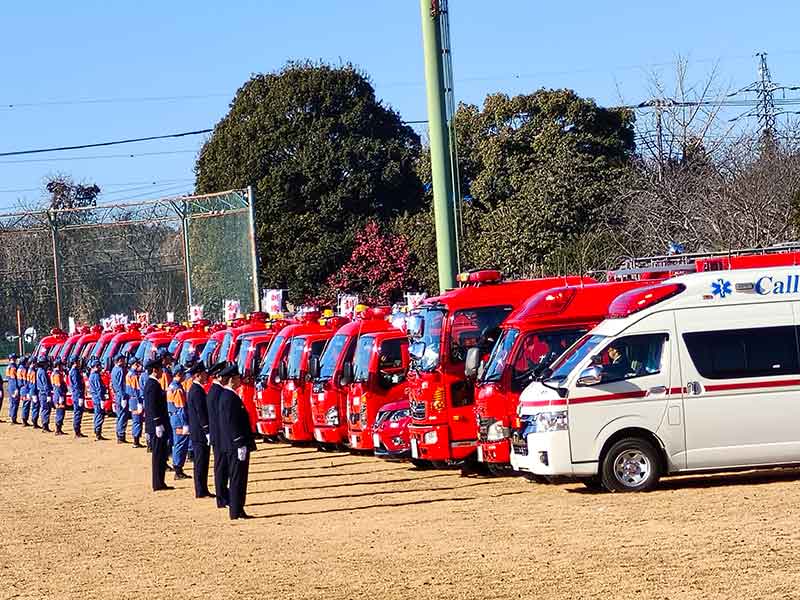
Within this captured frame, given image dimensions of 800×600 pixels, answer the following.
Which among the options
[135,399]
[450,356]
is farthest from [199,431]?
[135,399]

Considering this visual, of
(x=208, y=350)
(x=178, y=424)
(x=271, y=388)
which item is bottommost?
(x=178, y=424)

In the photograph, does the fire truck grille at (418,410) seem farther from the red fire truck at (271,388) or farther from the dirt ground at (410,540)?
the red fire truck at (271,388)

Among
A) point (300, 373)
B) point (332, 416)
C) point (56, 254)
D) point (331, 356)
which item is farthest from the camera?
point (56, 254)

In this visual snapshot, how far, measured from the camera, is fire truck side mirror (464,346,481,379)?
1936 cm

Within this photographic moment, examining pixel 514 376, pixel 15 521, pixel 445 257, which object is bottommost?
pixel 15 521

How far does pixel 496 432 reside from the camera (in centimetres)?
1898

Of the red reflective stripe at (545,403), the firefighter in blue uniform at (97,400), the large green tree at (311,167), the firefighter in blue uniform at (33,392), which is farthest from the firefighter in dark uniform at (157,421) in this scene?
the large green tree at (311,167)

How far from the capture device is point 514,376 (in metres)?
19.1

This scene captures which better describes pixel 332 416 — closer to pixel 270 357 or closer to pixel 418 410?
pixel 270 357

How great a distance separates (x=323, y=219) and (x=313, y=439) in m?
30.2

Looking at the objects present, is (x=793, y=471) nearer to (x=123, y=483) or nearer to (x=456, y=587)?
(x=456, y=587)

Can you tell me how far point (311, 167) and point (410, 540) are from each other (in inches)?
1676

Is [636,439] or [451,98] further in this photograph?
[451,98]

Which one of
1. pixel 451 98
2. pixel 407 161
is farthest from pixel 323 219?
pixel 451 98
